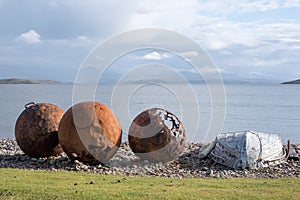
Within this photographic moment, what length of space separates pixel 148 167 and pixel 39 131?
12.2 ft

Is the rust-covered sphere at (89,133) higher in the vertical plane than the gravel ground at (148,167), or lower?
higher

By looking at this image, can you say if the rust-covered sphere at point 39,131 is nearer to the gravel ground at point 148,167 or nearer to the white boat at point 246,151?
the gravel ground at point 148,167

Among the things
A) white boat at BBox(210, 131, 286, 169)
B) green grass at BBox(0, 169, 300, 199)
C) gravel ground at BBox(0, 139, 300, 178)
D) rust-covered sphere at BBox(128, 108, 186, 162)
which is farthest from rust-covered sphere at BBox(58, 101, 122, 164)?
white boat at BBox(210, 131, 286, 169)

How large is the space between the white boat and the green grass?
2497 mm

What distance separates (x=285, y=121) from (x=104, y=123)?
29.6 metres

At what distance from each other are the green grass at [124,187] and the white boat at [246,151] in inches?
98.3

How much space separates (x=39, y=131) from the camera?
48.3 ft

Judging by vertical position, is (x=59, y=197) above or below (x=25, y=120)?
below

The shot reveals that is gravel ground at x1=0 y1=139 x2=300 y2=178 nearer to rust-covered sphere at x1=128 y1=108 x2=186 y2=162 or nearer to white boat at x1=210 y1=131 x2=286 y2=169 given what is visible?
white boat at x1=210 y1=131 x2=286 y2=169

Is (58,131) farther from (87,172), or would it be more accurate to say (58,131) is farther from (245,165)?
(245,165)

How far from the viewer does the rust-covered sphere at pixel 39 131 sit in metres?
14.8

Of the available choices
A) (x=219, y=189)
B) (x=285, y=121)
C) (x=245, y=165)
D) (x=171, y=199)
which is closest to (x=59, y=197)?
(x=171, y=199)

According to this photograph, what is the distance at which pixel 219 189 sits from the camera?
10.8 metres

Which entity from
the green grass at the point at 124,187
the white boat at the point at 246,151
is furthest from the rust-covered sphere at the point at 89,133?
the white boat at the point at 246,151
